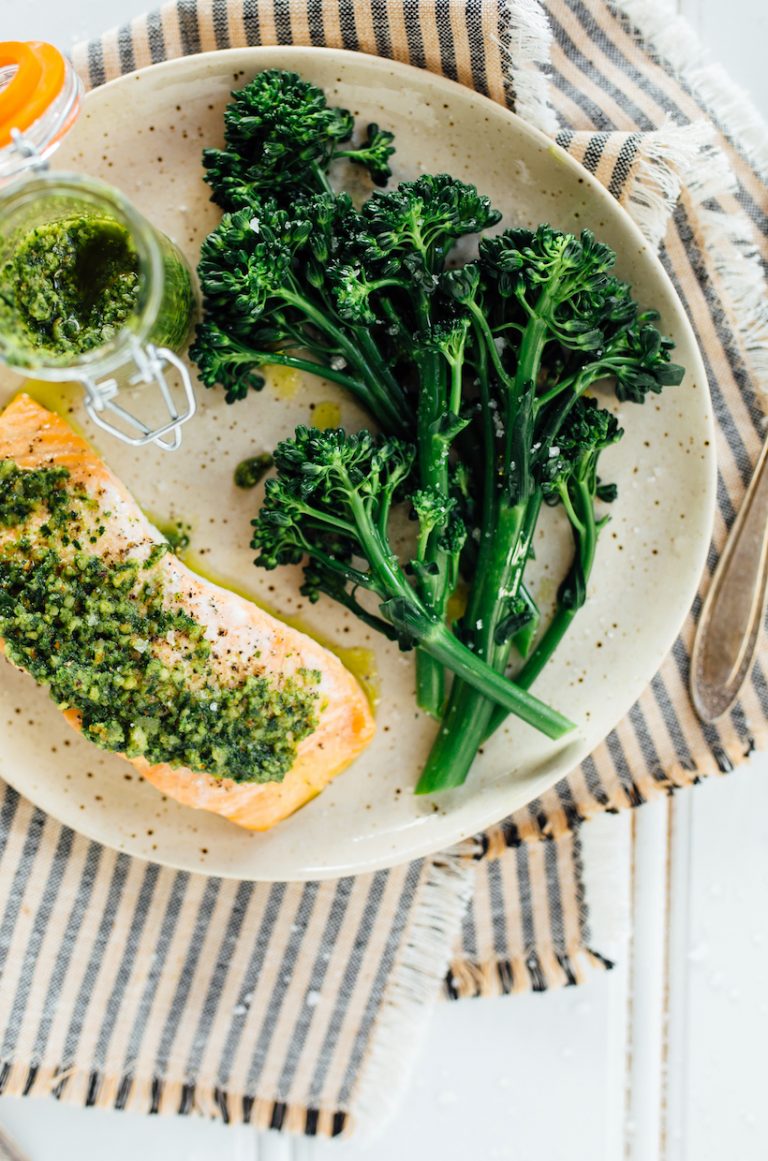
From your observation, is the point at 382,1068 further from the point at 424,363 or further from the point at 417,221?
the point at 417,221

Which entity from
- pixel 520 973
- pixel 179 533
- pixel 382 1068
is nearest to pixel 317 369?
pixel 179 533

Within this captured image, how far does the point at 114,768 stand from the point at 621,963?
1.45 metres

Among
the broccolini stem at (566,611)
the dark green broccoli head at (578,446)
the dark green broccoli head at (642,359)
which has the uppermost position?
the dark green broccoli head at (642,359)

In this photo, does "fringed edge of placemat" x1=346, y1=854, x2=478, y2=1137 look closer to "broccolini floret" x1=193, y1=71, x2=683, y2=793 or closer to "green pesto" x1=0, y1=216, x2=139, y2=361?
"broccolini floret" x1=193, y1=71, x2=683, y2=793

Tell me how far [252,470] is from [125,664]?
1.85 feet

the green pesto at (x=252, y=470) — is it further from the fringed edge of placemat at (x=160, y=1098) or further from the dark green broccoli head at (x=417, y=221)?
the fringed edge of placemat at (x=160, y=1098)

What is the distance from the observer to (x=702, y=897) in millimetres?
2586

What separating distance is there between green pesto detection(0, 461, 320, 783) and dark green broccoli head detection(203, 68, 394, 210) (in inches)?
31.6

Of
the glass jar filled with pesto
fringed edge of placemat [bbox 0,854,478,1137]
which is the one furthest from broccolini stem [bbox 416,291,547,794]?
the glass jar filled with pesto

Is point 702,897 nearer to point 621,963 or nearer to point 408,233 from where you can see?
point 621,963

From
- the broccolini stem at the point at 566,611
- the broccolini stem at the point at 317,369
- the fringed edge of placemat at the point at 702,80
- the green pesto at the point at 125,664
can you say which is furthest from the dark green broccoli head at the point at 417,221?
the green pesto at the point at 125,664

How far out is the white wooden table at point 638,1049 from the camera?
8.39ft

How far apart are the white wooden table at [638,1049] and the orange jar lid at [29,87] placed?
2174 millimetres

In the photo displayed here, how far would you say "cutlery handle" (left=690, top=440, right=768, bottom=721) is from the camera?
2.37m
